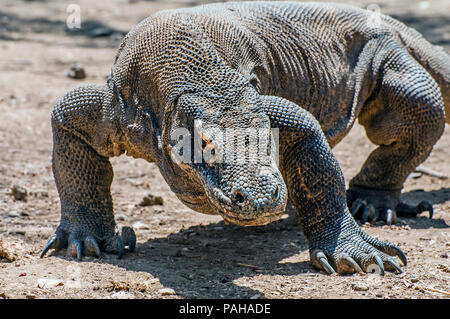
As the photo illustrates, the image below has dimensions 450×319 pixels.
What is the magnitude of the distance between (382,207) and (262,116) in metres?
2.27

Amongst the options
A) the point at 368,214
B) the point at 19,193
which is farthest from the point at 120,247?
the point at 368,214

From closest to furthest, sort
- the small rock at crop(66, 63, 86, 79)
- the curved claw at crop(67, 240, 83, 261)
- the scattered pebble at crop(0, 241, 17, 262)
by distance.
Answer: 1. the scattered pebble at crop(0, 241, 17, 262)
2. the curved claw at crop(67, 240, 83, 261)
3. the small rock at crop(66, 63, 86, 79)

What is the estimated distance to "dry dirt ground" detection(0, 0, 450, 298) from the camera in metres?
3.67

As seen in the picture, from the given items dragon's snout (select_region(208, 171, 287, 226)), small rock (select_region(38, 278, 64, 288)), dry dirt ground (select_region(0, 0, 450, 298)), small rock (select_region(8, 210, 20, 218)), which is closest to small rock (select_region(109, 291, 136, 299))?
dry dirt ground (select_region(0, 0, 450, 298))

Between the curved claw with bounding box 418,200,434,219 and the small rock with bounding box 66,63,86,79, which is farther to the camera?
the small rock with bounding box 66,63,86,79

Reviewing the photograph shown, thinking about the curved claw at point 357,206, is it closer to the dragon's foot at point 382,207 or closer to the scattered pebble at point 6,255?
the dragon's foot at point 382,207

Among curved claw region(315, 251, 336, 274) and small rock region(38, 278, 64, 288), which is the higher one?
curved claw region(315, 251, 336, 274)

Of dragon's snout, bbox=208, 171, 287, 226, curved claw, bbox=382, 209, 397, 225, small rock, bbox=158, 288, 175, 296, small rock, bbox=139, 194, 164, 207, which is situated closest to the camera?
dragon's snout, bbox=208, 171, 287, 226

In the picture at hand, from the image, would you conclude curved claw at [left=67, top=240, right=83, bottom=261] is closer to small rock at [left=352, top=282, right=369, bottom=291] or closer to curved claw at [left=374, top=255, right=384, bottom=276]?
small rock at [left=352, top=282, right=369, bottom=291]

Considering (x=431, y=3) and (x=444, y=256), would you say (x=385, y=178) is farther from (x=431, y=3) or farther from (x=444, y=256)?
(x=431, y=3)

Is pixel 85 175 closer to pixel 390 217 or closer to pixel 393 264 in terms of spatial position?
pixel 393 264

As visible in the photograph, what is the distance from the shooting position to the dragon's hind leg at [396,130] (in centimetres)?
532

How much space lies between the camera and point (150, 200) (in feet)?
18.7

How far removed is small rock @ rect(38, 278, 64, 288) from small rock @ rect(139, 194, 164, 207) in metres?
2.00
